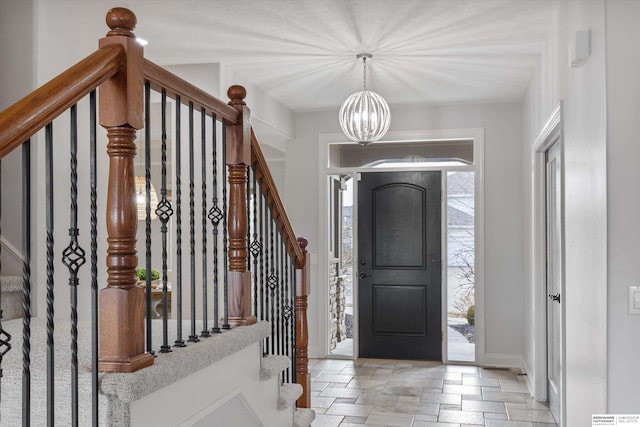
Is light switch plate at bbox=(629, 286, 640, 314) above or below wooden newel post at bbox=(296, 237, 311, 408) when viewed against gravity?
above

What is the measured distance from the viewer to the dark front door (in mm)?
6598

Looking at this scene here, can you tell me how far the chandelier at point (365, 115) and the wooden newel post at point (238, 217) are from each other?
2.81 metres

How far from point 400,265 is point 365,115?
2058mm

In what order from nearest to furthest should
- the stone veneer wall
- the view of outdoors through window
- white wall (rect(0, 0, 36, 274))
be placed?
white wall (rect(0, 0, 36, 274)), the view of outdoors through window, the stone veneer wall

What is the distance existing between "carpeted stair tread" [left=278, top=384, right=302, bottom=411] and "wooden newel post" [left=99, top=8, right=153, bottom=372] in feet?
4.02

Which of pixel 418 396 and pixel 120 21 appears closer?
pixel 120 21

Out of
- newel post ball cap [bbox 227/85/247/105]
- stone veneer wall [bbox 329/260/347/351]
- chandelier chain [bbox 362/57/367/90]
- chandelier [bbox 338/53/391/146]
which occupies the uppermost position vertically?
chandelier chain [bbox 362/57/367/90]

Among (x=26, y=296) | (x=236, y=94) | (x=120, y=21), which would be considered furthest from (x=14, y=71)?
(x=26, y=296)

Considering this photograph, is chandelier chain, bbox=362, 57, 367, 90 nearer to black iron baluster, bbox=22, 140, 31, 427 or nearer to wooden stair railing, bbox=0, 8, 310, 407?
wooden stair railing, bbox=0, 8, 310, 407

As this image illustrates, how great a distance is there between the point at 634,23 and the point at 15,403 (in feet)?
8.37

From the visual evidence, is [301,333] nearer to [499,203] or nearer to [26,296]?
[26,296]

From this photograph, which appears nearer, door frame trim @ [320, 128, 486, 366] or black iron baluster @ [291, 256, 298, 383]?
black iron baluster @ [291, 256, 298, 383]

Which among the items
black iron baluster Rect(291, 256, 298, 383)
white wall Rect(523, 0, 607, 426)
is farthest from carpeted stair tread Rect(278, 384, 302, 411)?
white wall Rect(523, 0, 607, 426)

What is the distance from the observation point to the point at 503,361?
633 centimetres
